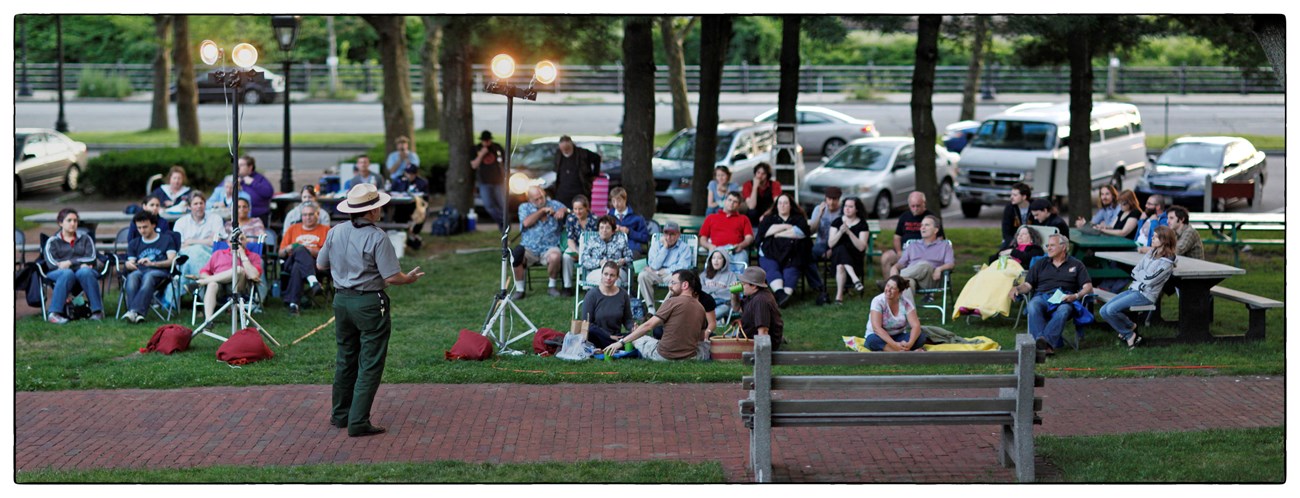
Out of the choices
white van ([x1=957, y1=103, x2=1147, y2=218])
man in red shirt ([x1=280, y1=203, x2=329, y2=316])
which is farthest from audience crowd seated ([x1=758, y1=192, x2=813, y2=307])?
white van ([x1=957, y1=103, x2=1147, y2=218])

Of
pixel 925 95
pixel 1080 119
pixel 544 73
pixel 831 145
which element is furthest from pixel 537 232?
pixel 831 145

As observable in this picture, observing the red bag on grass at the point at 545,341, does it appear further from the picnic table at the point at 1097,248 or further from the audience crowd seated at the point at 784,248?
the picnic table at the point at 1097,248

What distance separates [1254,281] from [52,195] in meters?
20.7

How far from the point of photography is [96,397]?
33.4 ft

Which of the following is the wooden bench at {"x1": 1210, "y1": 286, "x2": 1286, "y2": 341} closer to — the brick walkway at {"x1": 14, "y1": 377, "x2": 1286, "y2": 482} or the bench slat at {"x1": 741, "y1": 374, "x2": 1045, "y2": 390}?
the brick walkway at {"x1": 14, "y1": 377, "x2": 1286, "y2": 482}

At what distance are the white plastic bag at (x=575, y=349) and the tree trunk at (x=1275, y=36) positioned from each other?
561cm

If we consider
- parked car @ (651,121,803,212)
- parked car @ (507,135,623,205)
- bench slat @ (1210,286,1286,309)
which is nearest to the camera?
bench slat @ (1210,286,1286,309)

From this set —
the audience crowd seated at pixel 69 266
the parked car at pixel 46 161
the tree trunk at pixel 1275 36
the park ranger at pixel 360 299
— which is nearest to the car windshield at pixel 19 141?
the parked car at pixel 46 161

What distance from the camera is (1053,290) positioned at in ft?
40.1

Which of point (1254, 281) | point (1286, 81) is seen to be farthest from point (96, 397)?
point (1254, 281)

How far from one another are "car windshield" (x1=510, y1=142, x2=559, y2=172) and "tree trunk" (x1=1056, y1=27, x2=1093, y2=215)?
335 inches

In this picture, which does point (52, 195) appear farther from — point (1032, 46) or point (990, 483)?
point (990, 483)

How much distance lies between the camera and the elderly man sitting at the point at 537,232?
50.2 feet

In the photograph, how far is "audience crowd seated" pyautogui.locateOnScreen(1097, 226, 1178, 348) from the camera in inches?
473
